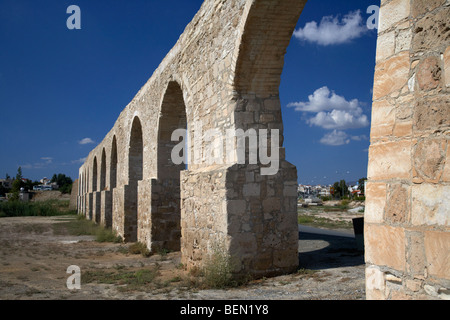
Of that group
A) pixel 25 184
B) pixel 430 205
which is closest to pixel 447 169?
pixel 430 205

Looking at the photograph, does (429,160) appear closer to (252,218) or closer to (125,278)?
(252,218)

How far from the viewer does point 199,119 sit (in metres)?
6.33

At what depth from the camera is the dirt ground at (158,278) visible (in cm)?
431

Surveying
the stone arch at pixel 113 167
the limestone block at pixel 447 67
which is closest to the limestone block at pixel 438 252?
the limestone block at pixel 447 67

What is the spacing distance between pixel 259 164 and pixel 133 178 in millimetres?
7501

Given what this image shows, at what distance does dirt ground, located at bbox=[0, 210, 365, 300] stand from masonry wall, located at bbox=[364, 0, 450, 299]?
179cm

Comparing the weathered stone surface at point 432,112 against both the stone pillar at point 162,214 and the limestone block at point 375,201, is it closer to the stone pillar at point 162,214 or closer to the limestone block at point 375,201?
the limestone block at point 375,201

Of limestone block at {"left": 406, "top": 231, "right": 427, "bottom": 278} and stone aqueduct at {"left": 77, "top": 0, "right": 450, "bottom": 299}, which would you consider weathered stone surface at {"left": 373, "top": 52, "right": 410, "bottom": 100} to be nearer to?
stone aqueduct at {"left": 77, "top": 0, "right": 450, "bottom": 299}

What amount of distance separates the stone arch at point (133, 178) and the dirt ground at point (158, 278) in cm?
234

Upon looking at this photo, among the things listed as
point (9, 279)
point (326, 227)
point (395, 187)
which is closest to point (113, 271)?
point (9, 279)

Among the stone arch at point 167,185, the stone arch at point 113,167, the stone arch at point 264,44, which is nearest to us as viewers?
the stone arch at point 264,44

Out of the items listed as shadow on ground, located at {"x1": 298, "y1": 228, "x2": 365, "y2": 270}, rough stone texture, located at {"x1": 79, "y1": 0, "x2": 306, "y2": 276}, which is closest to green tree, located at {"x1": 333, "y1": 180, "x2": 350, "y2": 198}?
shadow on ground, located at {"x1": 298, "y1": 228, "x2": 365, "y2": 270}

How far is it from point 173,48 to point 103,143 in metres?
11.7

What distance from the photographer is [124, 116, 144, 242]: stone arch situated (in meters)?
11.5
